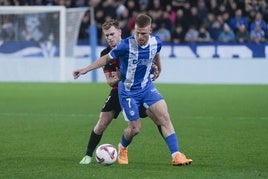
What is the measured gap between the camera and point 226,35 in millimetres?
26031

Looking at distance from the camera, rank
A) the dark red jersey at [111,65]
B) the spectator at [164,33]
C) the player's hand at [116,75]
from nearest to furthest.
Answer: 1. the player's hand at [116,75]
2. the dark red jersey at [111,65]
3. the spectator at [164,33]

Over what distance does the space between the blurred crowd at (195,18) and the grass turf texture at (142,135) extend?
12.1ft

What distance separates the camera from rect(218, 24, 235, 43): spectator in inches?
1021

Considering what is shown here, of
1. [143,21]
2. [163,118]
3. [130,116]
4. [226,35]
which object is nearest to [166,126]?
[163,118]

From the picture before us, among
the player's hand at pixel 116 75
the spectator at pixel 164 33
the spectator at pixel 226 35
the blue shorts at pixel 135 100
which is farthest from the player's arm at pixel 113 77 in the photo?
the spectator at pixel 164 33

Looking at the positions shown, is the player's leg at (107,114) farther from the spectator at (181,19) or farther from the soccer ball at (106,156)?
the spectator at (181,19)

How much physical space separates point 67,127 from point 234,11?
1406cm

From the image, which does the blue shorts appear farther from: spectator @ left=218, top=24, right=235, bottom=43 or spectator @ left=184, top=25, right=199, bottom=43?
spectator @ left=184, top=25, right=199, bottom=43

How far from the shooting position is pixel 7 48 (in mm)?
26312

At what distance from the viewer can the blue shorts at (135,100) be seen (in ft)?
30.0

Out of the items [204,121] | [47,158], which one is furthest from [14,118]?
[47,158]

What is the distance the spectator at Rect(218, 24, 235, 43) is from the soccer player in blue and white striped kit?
1689 centimetres

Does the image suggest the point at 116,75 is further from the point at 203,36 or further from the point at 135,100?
the point at 203,36

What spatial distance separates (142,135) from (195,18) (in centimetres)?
1461
